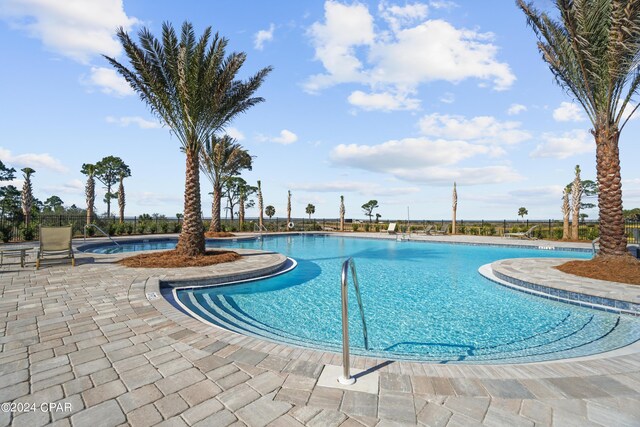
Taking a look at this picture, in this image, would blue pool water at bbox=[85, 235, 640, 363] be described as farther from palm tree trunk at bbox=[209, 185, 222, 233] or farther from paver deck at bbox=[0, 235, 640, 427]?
palm tree trunk at bbox=[209, 185, 222, 233]

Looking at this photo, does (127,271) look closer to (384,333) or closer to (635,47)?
(384,333)

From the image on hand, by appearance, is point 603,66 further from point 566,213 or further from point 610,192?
point 566,213

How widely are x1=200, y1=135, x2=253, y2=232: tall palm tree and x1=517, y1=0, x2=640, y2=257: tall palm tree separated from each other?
16.3 meters

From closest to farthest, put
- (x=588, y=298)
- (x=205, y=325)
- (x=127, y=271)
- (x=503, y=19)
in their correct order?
(x=205, y=325), (x=588, y=298), (x=127, y=271), (x=503, y=19)

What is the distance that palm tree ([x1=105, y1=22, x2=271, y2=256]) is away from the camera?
8.96 m

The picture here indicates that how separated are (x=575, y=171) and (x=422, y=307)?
18.7 meters

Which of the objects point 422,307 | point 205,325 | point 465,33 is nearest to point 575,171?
point 465,33

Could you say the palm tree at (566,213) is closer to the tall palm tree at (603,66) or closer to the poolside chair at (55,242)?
the tall palm tree at (603,66)

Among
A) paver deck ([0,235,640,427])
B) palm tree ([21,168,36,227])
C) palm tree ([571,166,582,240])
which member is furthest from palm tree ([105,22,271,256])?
palm tree ([571,166,582,240])

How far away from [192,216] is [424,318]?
309 inches

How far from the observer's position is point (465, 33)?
8273 mm

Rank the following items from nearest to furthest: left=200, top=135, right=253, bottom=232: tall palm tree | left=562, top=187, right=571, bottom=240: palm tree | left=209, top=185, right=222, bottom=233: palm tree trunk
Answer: left=562, top=187, right=571, bottom=240: palm tree → left=200, top=135, right=253, bottom=232: tall palm tree → left=209, top=185, right=222, bottom=233: palm tree trunk

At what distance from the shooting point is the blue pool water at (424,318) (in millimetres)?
4102

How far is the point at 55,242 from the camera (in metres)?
8.18
